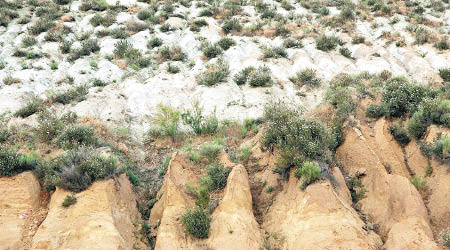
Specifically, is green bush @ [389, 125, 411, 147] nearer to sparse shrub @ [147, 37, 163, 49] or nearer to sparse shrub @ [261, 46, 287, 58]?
sparse shrub @ [261, 46, 287, 58]

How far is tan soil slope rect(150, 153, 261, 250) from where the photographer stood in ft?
23.2

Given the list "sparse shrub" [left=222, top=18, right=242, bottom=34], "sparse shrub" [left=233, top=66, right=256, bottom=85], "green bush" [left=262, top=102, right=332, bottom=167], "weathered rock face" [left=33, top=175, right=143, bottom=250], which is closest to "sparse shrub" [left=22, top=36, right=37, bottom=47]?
"sparse shrub" [left=222, top=18, right=242, bottom=34]

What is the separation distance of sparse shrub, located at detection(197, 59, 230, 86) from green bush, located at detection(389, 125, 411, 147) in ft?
27.5

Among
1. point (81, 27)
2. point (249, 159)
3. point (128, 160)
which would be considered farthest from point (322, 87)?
point (81, 27)

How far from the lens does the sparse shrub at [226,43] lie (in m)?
18.9

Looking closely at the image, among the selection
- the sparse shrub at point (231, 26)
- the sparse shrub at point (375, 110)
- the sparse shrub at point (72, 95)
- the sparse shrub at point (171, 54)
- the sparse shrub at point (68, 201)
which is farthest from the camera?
the sparse shrub at point (231, 26)

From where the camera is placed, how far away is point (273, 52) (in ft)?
58.7

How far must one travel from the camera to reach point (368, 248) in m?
6.27

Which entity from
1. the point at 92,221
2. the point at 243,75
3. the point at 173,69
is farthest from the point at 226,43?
the point at 92,221

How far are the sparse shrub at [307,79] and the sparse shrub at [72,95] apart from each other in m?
10.2

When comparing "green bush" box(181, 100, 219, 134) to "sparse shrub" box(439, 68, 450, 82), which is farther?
"sparse shrub" box(439, 68, 450, 82)

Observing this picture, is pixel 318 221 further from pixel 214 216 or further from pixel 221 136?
pixel 221 136

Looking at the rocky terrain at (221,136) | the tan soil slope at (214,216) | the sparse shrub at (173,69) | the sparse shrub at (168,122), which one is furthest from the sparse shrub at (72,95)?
the tan soil slope at (214,216)

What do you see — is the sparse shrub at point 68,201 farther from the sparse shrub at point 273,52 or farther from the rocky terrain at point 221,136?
the sparse shrub at point 273,52
